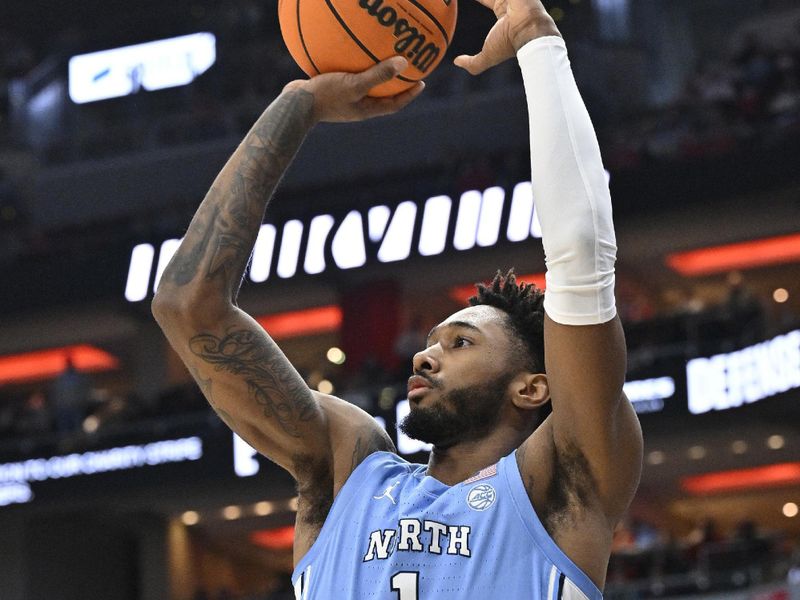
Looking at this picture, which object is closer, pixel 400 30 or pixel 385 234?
pixel 400 30

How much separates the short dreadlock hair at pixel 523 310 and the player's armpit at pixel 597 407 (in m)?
0.43

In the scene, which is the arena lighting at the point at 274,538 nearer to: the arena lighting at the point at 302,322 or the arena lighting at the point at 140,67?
the arena lighting at the point at 302,322

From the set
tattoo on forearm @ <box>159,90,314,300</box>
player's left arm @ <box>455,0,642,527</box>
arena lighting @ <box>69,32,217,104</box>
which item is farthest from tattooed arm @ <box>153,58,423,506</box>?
arena lighting @ <box>69,32,217,104</box>

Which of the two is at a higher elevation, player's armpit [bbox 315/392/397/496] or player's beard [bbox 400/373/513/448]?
player's beard [bbox 400/373/513/448]

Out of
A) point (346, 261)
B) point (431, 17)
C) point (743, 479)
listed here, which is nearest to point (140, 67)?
point (346, 261)

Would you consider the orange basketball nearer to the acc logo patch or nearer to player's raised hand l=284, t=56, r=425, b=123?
player's raised hand l=284, t=56, r=425, b=123

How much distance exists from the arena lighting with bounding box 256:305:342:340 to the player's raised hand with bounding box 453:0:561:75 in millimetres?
21291

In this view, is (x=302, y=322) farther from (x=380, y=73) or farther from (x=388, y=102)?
(x=380, y=73)

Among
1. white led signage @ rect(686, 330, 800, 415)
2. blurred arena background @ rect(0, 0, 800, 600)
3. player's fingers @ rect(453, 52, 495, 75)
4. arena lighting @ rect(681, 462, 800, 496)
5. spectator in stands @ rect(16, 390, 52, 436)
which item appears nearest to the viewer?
player's fingers @ rect(453, 52, 495, 75)

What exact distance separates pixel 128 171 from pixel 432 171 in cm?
588

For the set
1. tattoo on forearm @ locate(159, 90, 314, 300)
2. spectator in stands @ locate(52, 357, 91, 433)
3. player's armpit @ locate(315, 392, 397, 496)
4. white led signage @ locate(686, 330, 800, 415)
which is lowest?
spectator in stands @ locate(52, 357, 91, 433)

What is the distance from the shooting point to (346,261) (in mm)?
21297

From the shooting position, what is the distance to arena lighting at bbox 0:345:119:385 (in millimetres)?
26438

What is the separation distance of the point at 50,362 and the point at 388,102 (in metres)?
23.9
